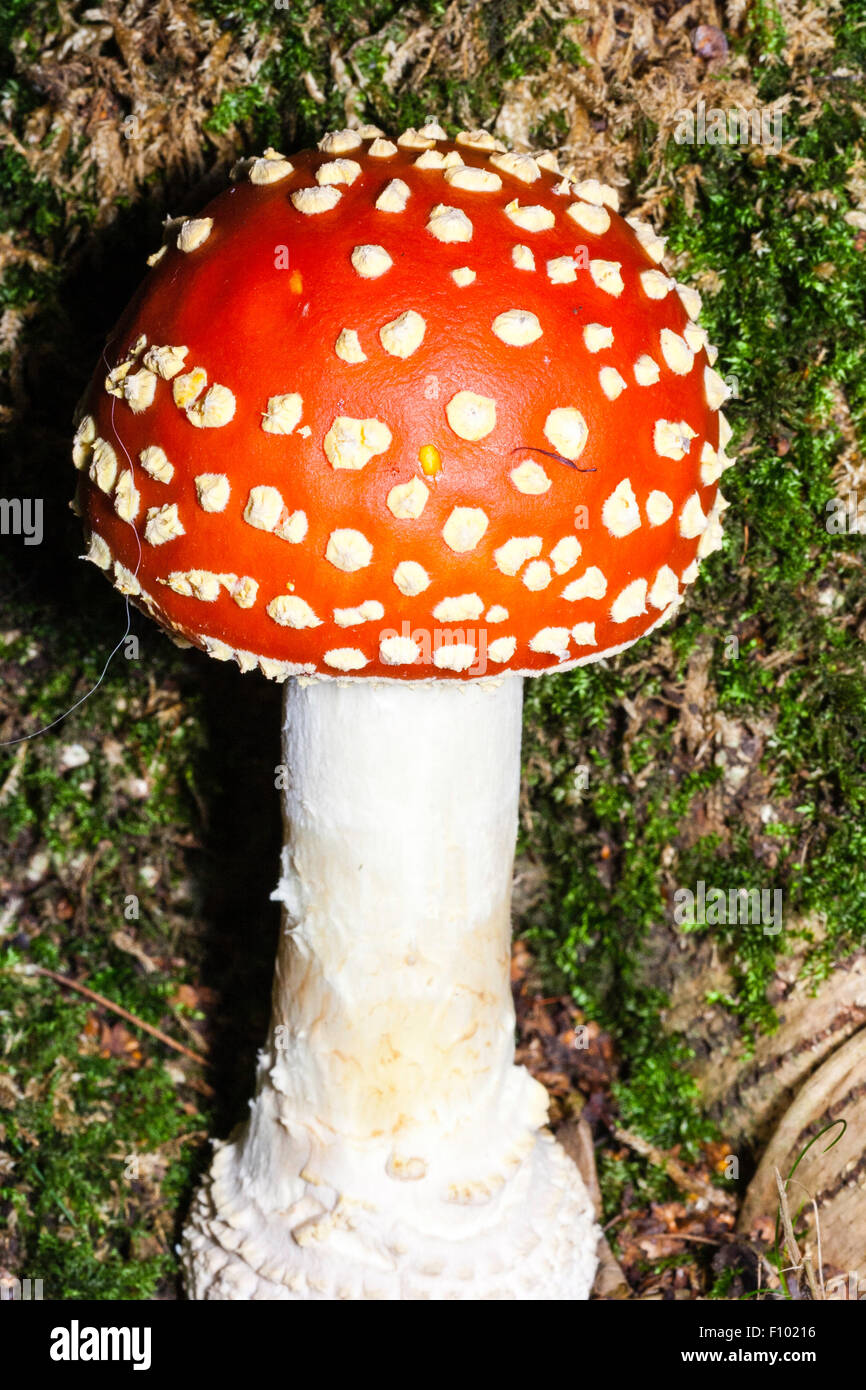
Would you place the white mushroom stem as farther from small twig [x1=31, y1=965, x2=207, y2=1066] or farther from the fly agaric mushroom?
small twig [x1=31, y1=965, x2=207, y2=1066]

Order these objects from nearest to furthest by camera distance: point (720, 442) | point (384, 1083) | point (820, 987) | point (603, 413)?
point (603, 413) → point (720, 442) → point (384, 1083) → point (820, 987)

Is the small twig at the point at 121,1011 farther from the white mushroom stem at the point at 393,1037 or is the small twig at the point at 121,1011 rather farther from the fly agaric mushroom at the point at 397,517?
the fly agaric mushroom at the point at 397,517

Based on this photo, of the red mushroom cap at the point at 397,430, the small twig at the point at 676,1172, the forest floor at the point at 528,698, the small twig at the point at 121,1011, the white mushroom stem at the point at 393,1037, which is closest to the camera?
the red mushroom cap at the point at 397,430

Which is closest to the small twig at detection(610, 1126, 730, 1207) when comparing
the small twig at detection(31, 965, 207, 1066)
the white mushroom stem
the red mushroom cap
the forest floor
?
the forest floor

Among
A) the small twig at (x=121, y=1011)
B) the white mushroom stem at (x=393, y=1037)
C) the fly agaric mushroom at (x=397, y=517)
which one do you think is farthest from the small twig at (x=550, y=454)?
the small twig at (x=121, y=1011)

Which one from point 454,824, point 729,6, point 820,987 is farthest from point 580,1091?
point 729,6
